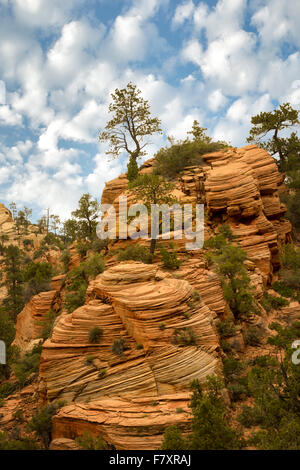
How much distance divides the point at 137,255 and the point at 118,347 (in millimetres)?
8394

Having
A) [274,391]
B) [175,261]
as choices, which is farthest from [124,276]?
[274,391]

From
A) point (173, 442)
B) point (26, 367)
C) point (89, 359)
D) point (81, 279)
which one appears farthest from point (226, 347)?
point (26, 367)

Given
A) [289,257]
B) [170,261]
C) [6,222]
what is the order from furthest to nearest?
[6,222] → [289,257] → [170,261]

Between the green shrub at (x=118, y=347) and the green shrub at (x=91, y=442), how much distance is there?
3.35 metres

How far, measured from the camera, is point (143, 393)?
11195 millimetres

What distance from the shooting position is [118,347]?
1264 cm

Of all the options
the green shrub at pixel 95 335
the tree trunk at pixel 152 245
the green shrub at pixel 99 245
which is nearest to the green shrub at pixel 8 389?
the green shrub at pixel 95 335

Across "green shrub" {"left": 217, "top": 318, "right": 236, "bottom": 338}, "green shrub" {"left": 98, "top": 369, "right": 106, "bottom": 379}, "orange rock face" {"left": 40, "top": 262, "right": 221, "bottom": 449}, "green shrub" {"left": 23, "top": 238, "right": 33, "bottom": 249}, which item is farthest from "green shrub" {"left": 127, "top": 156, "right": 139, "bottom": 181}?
"green shrub" {"left": 23, "top": 238, "right": 33, "bottom": 249}

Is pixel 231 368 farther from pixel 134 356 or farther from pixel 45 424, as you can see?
pixel 45 424

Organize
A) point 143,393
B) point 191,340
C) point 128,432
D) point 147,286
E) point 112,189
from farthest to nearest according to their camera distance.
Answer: point 112,189 → point 147,286 → point 191,340 → point 143,393 → point 128,432

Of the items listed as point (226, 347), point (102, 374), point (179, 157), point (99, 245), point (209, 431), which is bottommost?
point (226, 347)

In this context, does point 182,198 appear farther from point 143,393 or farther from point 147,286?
point 143,393

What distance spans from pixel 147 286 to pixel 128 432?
634 cm

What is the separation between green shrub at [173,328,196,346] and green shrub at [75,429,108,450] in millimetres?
4680
